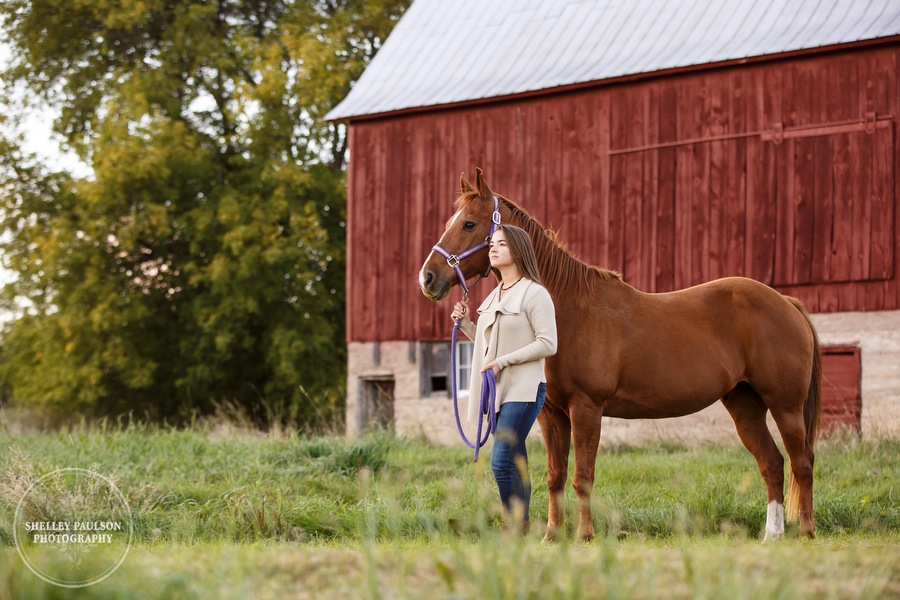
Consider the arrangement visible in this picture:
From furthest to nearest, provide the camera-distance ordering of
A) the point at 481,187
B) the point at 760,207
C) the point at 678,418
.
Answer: the point at 678,418
the point at 760,207
the point at 481,187

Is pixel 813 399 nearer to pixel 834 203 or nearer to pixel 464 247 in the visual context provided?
pixel 464 247

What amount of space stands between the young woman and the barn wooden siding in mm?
7904

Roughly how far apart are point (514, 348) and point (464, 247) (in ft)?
2.68

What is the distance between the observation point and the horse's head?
20.1 ft

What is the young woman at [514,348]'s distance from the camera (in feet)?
18.4

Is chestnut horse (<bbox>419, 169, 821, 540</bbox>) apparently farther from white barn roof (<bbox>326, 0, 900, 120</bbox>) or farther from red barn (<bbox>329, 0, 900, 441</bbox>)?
white barn roof (<bbox>326, 0, 900, 120</bbox>)

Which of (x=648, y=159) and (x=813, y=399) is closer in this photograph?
(x=813, y=399)

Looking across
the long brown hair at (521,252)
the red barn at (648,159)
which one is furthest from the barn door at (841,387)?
the long brown hair at (521,252)

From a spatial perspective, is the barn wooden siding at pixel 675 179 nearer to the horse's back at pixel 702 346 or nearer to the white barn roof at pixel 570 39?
the white barn roof at pixel 570 39

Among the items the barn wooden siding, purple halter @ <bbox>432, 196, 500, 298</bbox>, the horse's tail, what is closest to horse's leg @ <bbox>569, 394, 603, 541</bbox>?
purple halter @ <bbox>432, 196, 500, 298</bbox>

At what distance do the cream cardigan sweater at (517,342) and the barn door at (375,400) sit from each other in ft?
38.5

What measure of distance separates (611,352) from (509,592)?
3372 millimetres

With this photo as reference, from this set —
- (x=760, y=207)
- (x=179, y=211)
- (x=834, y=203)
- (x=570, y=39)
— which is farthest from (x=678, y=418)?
(x=179, y=211)

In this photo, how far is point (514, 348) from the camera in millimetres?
5750
